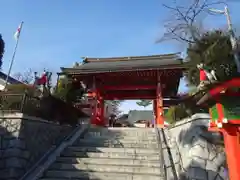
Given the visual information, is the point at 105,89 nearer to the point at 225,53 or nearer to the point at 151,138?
the point at 151,138

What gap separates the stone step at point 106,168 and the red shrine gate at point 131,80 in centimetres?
500

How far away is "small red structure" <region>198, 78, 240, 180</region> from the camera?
195 inches

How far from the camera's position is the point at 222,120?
505cm

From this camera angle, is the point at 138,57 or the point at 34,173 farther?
the point at 138,57

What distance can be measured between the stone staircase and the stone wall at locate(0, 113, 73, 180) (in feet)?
2.51

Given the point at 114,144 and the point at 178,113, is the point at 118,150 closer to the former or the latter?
the point at 114,144

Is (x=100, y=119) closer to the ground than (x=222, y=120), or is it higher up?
higher up

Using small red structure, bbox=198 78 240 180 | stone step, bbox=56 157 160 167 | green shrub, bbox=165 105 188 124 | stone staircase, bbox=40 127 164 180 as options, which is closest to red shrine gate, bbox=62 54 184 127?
green shrub, bbox=165 105 188 124

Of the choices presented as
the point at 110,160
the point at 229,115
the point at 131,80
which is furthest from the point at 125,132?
the point at 229,115

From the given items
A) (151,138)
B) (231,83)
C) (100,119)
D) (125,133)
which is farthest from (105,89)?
(231,83)

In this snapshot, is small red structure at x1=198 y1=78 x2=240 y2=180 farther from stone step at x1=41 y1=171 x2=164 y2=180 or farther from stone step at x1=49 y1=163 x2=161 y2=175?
stone step at x1=49 y1=163 x2=161 y2=175

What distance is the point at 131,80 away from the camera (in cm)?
1364

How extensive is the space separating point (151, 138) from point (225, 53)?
504 centimetres

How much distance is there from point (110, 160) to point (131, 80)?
7388 millimetres
